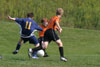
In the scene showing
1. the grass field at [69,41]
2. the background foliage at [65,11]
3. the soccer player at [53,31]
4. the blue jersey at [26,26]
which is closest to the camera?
the soccer player at [53,31]

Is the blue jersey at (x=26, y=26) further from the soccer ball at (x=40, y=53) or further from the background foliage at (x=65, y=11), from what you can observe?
the background foliage at (x=65, y=11)

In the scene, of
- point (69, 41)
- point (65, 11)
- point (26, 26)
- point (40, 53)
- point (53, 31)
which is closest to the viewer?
point (40, 53)

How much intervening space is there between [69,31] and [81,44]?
92.4 inches

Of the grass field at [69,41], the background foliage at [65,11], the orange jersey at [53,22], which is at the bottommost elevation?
the grass field at [69,41]

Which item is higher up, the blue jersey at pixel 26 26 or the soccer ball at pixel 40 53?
the blue jersey at pixel 26 26

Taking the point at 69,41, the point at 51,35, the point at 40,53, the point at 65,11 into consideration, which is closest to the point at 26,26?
the point at 51,35

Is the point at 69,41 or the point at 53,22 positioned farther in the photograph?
the point at 69,41

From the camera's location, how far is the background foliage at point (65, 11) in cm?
2475

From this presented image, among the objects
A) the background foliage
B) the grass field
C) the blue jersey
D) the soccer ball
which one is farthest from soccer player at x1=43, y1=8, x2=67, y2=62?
the background foliage

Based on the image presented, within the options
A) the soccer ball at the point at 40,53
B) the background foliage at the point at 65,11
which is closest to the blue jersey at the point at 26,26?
the soccer ball at the point at 40,53

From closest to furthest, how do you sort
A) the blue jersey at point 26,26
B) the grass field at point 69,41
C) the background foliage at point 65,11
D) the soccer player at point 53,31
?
the soccer player at point 53,31, the blue jersey at point 26,26, the grass field at point 69,41, the background foliage at point 65,11

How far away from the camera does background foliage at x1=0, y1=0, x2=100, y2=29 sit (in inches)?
974

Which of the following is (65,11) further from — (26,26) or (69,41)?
(26,26)

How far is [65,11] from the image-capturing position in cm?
2594
